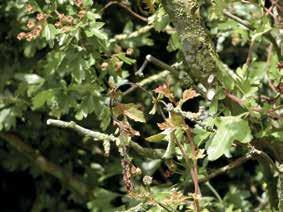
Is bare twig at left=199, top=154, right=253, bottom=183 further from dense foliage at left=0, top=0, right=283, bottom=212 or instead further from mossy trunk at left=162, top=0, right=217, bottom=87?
mossy trunk at left=162, top=0, right=217, bottom=87

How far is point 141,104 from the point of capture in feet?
7.44

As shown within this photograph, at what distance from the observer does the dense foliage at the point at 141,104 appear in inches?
54.4

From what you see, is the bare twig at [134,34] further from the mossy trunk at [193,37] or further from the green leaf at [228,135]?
the green leaf at [228,135]

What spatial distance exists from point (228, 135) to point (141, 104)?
3.46ft

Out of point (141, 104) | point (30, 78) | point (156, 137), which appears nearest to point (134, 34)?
point (141, 104)

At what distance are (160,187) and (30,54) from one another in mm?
605

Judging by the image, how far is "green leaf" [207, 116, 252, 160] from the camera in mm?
1223

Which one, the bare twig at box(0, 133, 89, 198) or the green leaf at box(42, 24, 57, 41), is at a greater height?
the green leaf at box(42, 24, 57, 41)

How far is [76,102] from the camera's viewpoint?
2.00 m

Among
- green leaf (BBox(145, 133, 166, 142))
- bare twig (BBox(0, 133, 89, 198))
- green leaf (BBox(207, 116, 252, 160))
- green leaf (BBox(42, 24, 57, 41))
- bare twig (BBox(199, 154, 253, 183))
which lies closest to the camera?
green leaf (BBox(207, 116, 252, 160))

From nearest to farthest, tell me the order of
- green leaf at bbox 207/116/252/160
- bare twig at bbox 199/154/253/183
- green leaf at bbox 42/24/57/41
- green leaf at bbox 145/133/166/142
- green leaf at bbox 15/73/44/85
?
green leaf at bbox 207/116/252/160, green leaf at bbox 145/133/166/142, green leaf at bbox 42/24/57/41, bare twig at bbox 199/154/253/183, green leaf at bbox 15/73/44/85

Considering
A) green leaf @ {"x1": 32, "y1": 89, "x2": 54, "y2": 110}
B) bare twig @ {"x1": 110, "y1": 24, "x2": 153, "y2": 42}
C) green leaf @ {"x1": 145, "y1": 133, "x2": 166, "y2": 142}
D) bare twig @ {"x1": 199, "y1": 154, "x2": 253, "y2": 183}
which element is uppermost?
green leaf @ {"x1": 145, "y1": 133, "x2": 166, "y2": 142}

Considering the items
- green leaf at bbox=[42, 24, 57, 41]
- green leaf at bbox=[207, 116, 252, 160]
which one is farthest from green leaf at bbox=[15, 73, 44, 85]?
green leaf at bbox=[207, 116, 252, 160]

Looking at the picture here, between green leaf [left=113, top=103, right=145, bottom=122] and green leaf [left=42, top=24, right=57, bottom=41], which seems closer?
green leaf [left=113, top=103, right=145, bottom=122]
